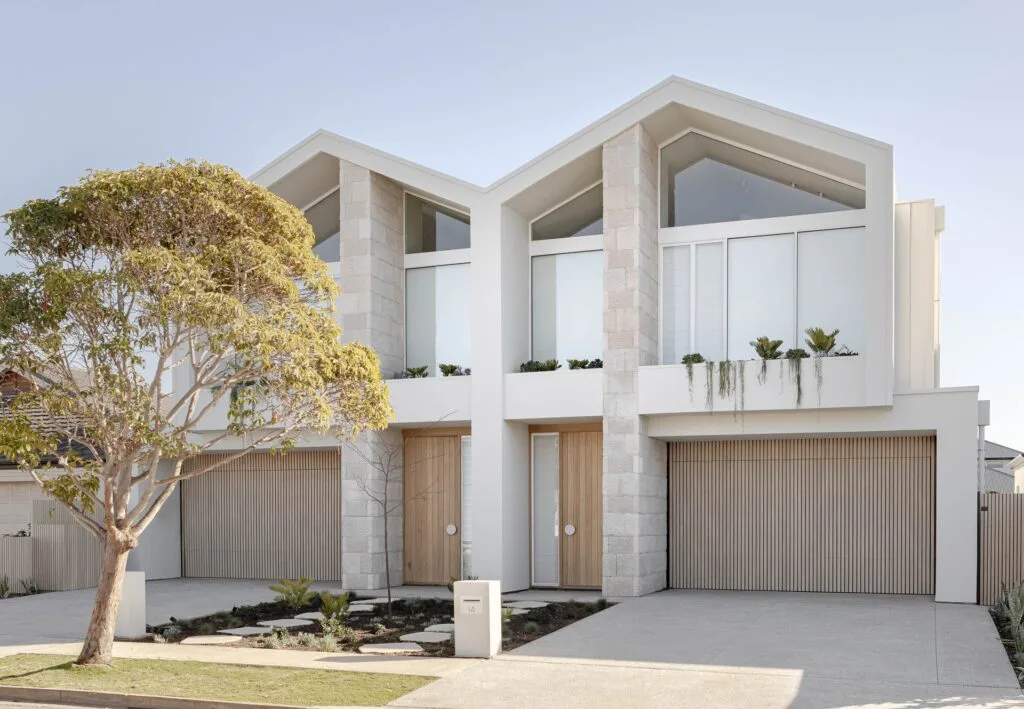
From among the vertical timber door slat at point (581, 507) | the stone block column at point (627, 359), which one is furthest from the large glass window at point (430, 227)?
the vertical timber door slat at point (581, 507)

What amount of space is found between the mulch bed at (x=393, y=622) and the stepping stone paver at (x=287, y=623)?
6.4 inches

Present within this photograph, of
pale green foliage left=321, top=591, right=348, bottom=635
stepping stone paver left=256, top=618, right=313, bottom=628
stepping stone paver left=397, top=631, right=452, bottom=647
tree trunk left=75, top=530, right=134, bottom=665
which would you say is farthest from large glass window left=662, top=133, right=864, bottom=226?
tree trunk left=75, top=530, right=134, bottom=665

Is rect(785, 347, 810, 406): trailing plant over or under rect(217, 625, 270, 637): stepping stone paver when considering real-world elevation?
over

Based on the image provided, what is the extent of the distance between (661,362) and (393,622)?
7.30 metres

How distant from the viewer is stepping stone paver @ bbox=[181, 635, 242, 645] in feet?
46.9

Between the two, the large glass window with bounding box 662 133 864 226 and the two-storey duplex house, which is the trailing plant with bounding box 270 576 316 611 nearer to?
the two-storey duplex house

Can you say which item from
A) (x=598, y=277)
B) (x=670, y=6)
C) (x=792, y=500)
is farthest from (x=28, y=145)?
(x=792, y=500)

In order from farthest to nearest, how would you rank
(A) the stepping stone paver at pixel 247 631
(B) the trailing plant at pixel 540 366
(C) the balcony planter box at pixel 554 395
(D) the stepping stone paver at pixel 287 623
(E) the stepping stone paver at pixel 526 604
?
1. (B) the trailing plant at pixel 540 366
2. (C) the balcony planter box at pixel 554 395
3. (E) the stepping stone paver at pixel 526 604
4. (D) the stepping stone paver at pixel 287 623
5. (A) the stepping stone paver at pixel 247 631

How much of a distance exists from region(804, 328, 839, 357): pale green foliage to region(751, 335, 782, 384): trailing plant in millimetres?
561

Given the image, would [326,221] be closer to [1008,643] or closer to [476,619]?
[476,619]

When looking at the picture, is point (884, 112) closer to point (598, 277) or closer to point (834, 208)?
point (834, 208)

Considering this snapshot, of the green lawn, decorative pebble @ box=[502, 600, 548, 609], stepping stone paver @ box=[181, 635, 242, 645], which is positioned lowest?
decorative pebble @ box=[502, 600, 548, 609]

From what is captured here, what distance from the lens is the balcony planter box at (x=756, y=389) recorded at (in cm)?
1809

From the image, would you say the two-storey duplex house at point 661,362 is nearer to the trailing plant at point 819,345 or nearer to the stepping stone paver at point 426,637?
the trailing plant at point 819,345
